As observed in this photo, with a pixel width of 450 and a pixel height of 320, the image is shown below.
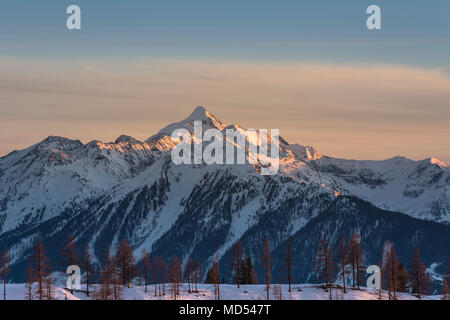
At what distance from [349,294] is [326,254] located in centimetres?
1305

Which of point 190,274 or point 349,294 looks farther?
point 190,274

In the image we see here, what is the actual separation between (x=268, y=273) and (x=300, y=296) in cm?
931
